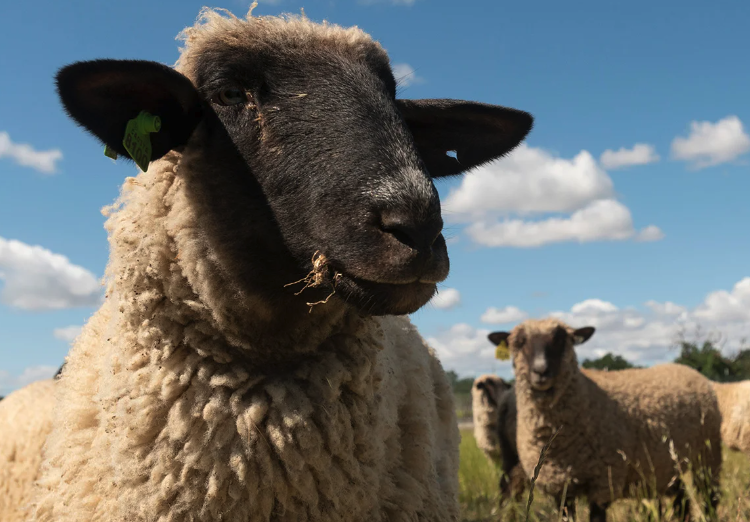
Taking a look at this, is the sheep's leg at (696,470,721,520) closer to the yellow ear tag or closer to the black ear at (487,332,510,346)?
the yellow ear tag

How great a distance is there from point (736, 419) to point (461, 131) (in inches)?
306

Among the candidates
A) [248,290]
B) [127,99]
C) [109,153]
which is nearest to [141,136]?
[127,99]

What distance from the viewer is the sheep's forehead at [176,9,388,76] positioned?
8.30 feet

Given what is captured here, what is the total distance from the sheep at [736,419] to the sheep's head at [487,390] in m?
4.35

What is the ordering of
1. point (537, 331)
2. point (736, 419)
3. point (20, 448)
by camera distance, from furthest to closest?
point (736, 419) → point (537, 331) → point (20, 448)

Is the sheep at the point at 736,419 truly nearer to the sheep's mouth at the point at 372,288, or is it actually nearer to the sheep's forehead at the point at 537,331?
the sheep's forehead at the point at 537,331

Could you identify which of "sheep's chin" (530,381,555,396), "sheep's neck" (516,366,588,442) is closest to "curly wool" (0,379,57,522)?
"sheep's chin" (530,381,555,396)

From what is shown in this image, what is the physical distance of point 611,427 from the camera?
24.5 feet

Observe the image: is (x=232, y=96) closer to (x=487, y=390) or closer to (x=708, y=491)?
(x=708, y=491)

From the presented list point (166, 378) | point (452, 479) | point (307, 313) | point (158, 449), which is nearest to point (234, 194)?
point (307, 313)

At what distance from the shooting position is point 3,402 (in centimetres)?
447

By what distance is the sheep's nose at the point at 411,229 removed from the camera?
2000 mm

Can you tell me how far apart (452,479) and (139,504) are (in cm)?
158

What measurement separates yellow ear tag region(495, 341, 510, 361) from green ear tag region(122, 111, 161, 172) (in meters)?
7.28
